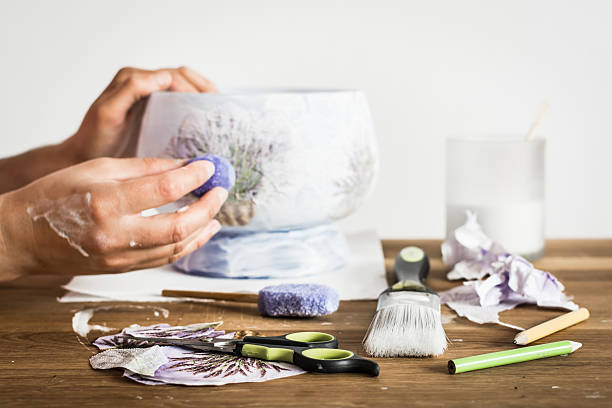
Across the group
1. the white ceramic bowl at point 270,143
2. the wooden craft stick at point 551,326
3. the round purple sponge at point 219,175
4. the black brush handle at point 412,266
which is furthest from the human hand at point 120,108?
the wooden craft stick at point 551,326

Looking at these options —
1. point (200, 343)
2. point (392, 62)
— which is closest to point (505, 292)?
point (200, 343)

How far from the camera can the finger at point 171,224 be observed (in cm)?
66

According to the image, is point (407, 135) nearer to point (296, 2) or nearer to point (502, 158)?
point (296, 2)

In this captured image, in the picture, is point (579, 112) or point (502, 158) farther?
point (579, 112)

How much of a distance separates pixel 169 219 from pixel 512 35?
104 centimetres

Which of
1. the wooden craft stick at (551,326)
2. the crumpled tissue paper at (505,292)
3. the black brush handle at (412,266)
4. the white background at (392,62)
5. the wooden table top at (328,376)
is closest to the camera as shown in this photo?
the wooden table top at (328,376)

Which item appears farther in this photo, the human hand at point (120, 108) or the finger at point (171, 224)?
the human hand at point (120, 108)

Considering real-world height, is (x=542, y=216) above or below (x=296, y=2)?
below

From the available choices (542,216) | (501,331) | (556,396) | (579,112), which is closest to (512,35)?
(579,112)

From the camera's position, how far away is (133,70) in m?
0.95

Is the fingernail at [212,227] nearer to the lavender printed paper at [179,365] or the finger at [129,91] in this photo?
the lavender printed paper at [179,365]

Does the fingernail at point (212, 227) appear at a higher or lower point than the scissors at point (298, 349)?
higher

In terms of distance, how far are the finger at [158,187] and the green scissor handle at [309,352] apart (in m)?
0.17

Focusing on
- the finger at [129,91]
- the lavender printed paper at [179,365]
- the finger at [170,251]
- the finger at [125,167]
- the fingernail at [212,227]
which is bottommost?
the lavender printed paper at [179,365]
